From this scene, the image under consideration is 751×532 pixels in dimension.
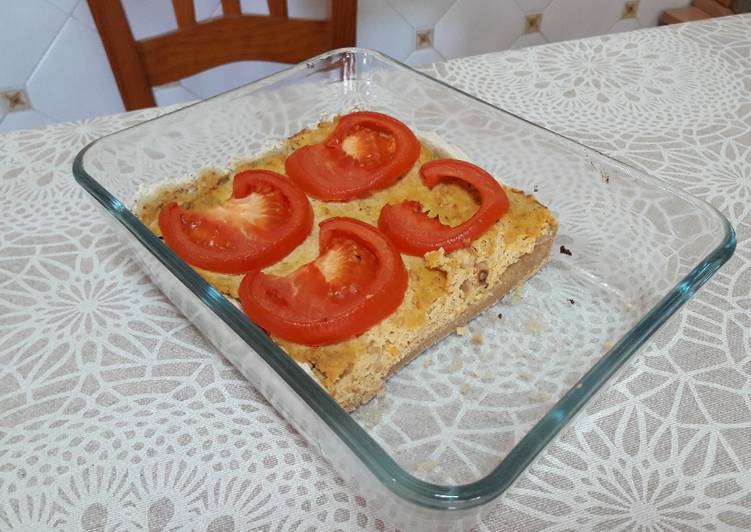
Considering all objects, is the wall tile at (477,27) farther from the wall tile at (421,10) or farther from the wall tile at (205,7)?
the wall tile at (205,7)

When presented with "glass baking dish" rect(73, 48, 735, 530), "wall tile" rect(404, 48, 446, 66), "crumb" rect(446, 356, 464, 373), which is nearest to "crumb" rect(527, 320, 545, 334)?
"glass baking dish" rect(73, 48, 735, 530)

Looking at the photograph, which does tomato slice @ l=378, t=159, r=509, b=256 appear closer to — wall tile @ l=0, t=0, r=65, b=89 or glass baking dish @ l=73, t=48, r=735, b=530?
glass baking dish @ l=73, t=48, r=735, b=530

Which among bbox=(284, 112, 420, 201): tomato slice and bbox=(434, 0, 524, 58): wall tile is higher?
bbox=(284, 112, 420, 201): tomato slice

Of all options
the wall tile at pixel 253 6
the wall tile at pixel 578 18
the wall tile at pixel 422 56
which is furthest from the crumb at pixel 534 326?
the wall tile at pixel 578 18

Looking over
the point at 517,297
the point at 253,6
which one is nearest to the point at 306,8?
the point at 253,6

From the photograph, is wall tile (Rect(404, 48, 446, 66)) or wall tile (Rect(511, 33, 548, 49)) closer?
wall tile (Rect(404, 48, 446, 66))

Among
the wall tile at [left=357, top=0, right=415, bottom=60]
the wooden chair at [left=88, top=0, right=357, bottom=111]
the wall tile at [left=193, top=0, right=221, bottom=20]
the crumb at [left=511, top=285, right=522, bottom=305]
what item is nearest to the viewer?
the crumb at [left=511, top=285, right=522, bottom=305]
